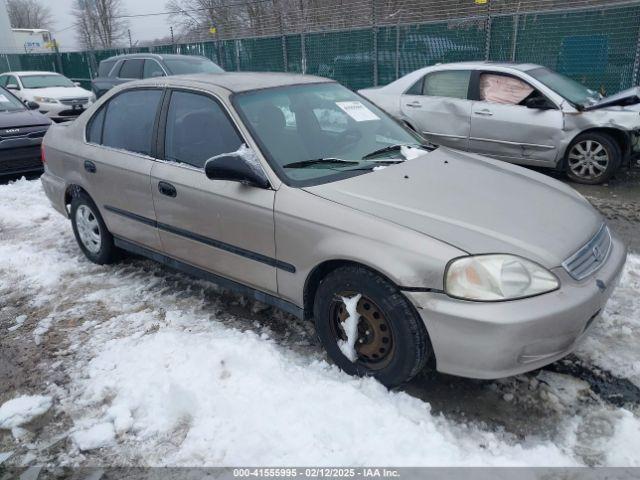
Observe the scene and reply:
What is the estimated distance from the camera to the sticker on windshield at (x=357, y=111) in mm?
3844

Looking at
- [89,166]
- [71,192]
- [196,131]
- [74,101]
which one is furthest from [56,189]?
[74,101]

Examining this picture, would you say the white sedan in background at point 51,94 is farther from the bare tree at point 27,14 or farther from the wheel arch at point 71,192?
the bare tree at point 27,14

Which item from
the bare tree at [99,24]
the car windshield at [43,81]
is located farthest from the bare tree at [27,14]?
the car windshield at [43,81]

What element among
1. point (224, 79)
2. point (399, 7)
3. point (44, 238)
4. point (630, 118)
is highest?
point (399, 7)

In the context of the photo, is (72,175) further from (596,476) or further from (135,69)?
(135,69)

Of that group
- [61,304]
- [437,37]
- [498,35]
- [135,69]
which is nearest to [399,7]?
[437,37]

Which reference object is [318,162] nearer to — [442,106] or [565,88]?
[442,106]

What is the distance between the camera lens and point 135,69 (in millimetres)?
11945

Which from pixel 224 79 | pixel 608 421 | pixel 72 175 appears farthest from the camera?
pixel 72 175

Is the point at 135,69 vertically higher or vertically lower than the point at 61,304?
higher

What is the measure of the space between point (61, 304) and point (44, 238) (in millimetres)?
1842

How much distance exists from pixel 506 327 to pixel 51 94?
607 inches

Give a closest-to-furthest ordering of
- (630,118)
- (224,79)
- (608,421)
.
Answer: (608,421)
(224,79)
(630,118)

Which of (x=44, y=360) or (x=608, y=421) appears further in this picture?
(x=44, y=360)
